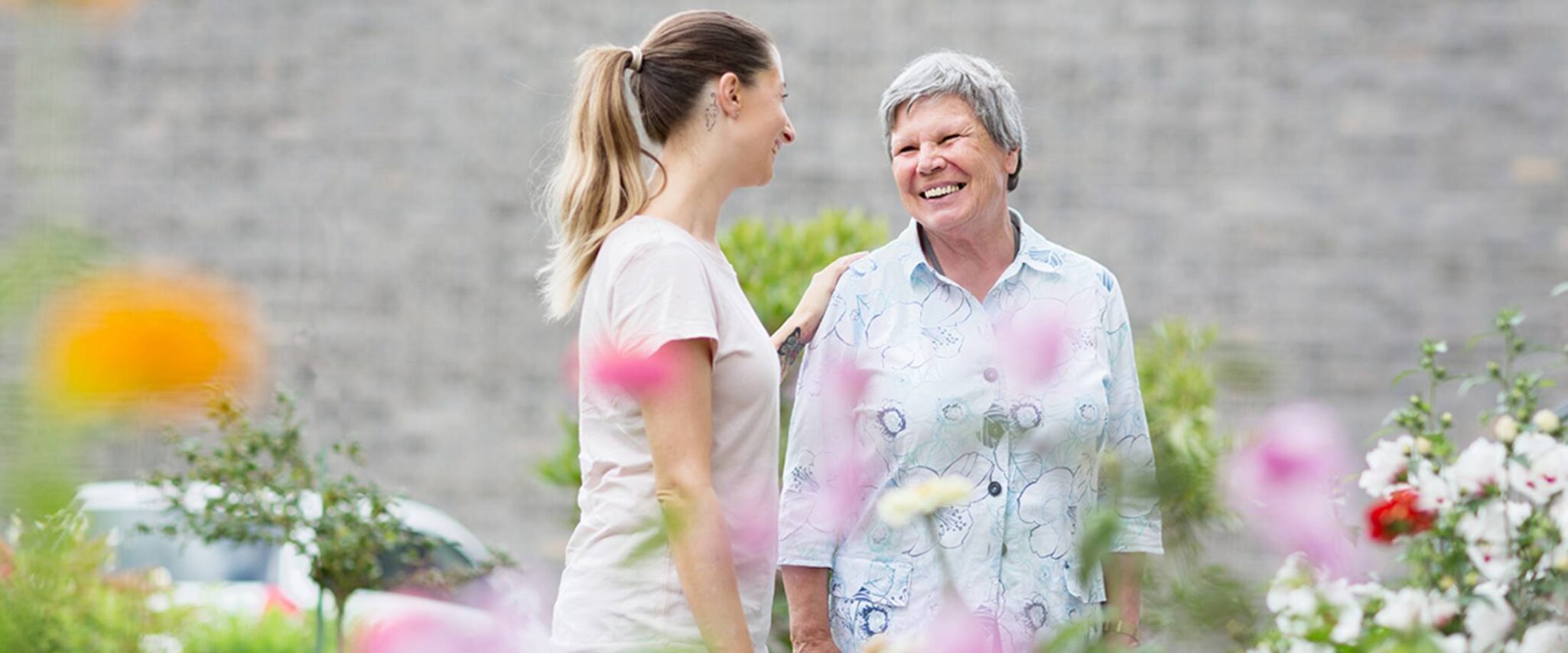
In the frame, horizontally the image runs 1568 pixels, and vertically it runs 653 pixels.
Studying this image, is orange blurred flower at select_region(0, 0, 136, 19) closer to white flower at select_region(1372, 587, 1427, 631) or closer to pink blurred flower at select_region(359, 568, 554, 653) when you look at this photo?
pink blurred flower at select_region(359, 568, 554, 653)

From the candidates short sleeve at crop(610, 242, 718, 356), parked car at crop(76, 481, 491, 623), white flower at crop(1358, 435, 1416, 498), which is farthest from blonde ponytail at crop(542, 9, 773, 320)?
parked car at crop(76, 481, 491, 623)

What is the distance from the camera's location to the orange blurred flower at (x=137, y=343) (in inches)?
17.9

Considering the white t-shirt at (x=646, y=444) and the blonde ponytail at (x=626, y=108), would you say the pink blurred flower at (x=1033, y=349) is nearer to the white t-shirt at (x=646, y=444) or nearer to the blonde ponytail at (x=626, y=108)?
the white t-shirt at (x=646, y=444)

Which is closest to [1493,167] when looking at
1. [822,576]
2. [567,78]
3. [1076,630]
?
[567,78]

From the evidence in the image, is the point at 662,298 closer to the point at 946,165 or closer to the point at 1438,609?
the point at 946,165

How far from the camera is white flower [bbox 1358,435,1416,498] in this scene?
1699 millimetres

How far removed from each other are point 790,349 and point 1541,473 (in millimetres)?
1203

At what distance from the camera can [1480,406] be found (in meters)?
6.80

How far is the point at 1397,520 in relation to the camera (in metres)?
1.41

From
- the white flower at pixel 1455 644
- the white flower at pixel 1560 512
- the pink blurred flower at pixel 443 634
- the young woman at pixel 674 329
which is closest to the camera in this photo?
the pink blurred flower at pixel 443 634

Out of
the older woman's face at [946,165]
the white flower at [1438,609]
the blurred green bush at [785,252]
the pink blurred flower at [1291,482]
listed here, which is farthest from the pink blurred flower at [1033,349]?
the blurred green bush at [785,252]

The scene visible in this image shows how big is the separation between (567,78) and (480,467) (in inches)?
70.8

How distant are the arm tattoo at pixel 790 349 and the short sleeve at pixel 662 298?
509 millimetres

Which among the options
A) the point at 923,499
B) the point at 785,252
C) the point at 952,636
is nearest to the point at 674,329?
the point at 923,499
